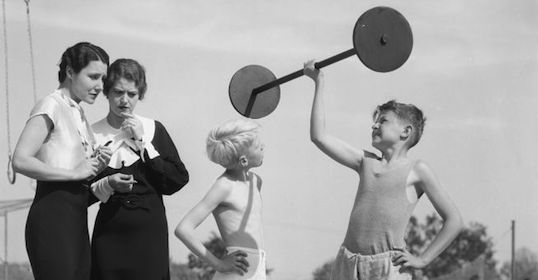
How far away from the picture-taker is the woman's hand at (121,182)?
5.39 metres

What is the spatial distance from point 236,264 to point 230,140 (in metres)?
0.72

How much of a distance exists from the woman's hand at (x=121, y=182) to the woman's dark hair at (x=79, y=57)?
0.62m

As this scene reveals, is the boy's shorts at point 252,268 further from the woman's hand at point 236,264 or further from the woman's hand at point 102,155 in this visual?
the woman's hand at point 102,155

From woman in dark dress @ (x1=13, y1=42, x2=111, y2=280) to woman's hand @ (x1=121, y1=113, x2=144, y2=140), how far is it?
31 cm

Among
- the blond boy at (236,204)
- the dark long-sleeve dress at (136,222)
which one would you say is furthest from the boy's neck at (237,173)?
the dark long-sleeve dress at (136,222)

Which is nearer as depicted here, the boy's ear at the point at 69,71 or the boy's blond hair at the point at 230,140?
the boy's ear at the point at 69,71

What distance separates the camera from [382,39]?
5.76 meters

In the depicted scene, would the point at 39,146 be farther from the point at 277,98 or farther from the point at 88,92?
the point at 277,98

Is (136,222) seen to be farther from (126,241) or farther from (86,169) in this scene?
(86,169)

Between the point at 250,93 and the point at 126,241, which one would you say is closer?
the point at 126,241

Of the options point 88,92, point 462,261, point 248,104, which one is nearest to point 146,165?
point 88,92

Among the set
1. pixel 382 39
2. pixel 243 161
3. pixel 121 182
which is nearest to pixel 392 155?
pixel 382 39

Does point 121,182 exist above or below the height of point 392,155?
below

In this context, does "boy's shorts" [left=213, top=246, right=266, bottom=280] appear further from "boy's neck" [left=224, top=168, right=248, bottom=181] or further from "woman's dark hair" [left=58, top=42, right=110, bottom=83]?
"woman's dark hair" [left=58, top=42, right=110, bottom=83]
